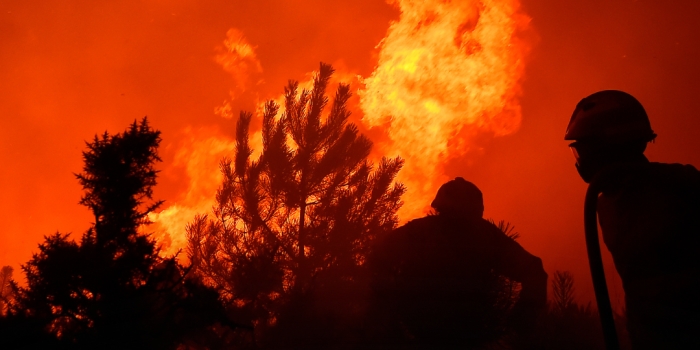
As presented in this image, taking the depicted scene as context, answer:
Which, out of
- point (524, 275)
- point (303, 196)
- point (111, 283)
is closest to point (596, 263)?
point (524, 275)

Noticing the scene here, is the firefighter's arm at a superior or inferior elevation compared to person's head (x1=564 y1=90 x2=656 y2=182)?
inferior

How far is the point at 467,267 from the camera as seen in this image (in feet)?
9.79

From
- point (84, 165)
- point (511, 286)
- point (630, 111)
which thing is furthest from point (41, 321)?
point (511, 286)

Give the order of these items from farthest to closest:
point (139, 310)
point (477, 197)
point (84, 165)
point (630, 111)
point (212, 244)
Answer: point (212, 244)
point (477, 197)
point (84, 165)
point (139, 310)
point (630, 111)

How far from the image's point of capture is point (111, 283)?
2008 mm

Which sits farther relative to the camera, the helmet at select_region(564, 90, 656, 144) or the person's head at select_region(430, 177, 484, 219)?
the person's head at select_region(430, 177, 484, 219)

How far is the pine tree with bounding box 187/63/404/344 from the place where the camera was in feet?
21.9

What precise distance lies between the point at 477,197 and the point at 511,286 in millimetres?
577

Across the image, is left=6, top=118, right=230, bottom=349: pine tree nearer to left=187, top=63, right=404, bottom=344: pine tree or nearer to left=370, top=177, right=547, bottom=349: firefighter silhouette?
left=370, top=177, right=547, bottom=349: firefighter silhouette

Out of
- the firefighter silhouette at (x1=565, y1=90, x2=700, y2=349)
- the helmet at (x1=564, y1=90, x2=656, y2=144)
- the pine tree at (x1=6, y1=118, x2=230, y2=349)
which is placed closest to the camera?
the firefighter silhouette at (x1=565, y1=90, x2=700, y2=349)

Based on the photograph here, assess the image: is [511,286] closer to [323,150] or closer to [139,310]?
[139,310]

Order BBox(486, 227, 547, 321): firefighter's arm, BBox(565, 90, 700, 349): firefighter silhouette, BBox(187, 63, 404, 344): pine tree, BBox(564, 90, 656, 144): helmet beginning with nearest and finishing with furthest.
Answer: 1. BBox(565, 90, 700, 349): firefighter silhouette
2. BBox(564, 90, 656, 144): helmet
3. BBox(486, 227, 547, 321): firefighter's arm
4. BBox(187, 63, 404, 344): pine tree

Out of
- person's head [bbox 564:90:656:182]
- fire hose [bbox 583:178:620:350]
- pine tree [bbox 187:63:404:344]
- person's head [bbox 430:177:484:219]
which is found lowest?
fire hose [bbox 583:178:620:350]

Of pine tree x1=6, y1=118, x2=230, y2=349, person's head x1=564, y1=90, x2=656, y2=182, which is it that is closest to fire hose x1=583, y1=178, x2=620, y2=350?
person's head x1=564, y1=90, x2=656, y2=182
